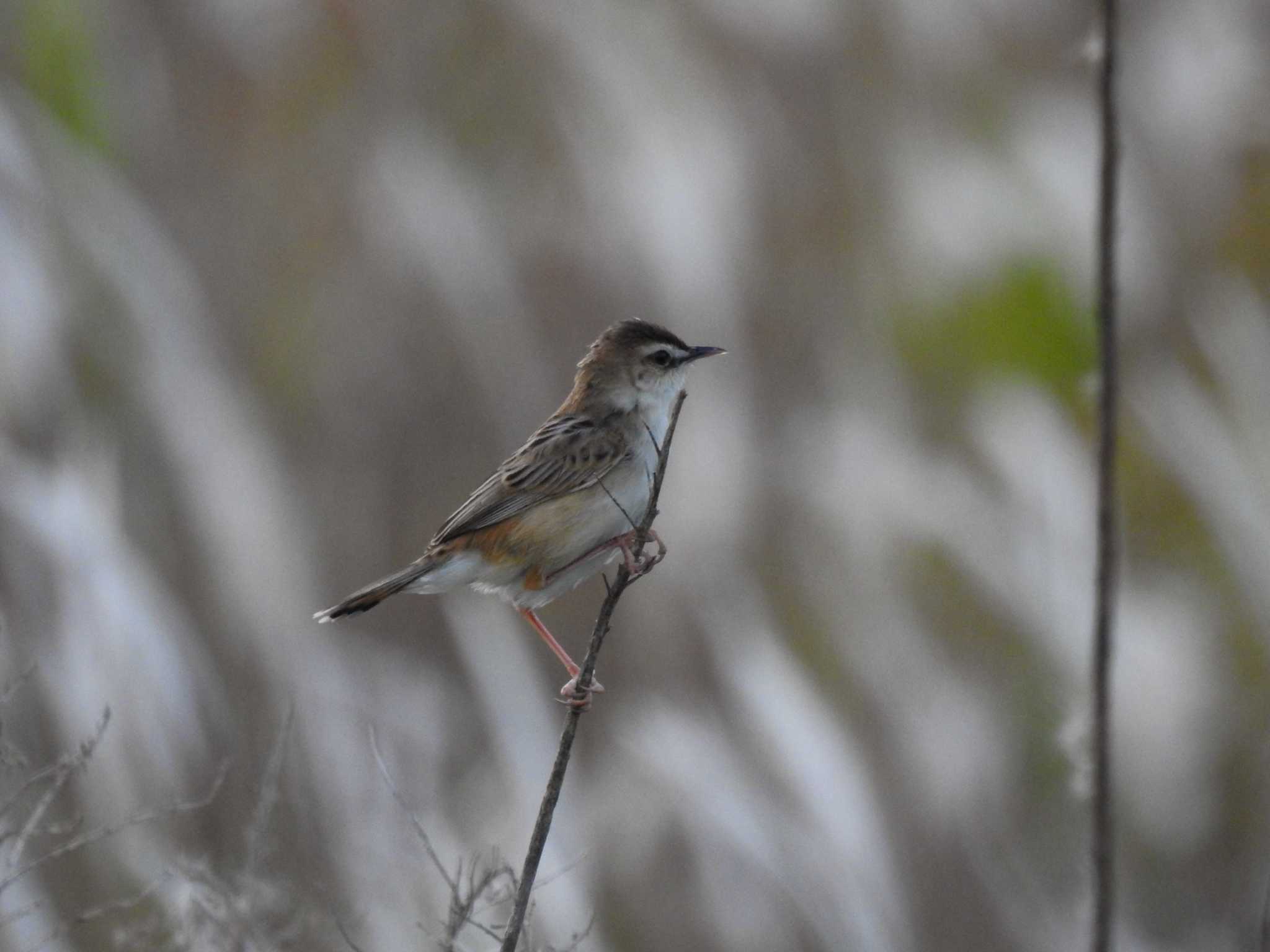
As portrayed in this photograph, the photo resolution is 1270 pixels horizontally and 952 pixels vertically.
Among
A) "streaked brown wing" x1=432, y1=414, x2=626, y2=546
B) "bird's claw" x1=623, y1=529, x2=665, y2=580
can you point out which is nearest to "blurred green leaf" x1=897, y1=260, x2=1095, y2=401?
"streaked brown wing" x1=432, y1=414, x2=626, y2=546

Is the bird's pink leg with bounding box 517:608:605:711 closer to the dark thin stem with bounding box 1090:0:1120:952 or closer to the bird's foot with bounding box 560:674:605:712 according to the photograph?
the bird's foot with bounding box 560:674:605:712

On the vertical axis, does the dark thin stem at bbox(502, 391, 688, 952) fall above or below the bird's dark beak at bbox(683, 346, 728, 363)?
below

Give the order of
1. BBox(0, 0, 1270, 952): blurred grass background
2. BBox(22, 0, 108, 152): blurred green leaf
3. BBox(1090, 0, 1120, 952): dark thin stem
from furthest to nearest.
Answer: BBox(22, 0, 108, 152): blurred green leaf, BBox(0, 0, 1270, 952): blurred grass background, BBox(1090, 0, 1120, 952): dark thin stem

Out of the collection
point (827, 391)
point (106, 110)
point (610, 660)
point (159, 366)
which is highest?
point (106, 110)

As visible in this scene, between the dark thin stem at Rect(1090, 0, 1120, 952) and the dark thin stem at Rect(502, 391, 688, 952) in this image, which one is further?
the dark thin stem at Rect(1090, 0, 1120, 952)

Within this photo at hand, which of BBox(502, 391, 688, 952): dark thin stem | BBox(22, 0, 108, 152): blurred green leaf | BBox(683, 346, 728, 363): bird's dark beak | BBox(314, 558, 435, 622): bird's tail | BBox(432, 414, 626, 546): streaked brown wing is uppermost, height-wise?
BBox(22, 0, 108, 152): blurred green leaf

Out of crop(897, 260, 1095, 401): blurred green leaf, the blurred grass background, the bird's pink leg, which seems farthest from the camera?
crop(897, 260, 1095, 401): blurred green leaf

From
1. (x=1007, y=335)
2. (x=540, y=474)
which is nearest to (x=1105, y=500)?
(x=540, y=474)

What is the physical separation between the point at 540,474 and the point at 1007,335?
4854 mm

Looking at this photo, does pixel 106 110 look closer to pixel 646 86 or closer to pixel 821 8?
pixel 646 86

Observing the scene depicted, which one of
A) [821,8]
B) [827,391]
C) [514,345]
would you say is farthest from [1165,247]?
[514,345]

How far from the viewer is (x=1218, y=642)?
776 cm

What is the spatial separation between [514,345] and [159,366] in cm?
209

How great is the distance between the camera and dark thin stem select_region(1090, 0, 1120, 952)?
301 centimetres
